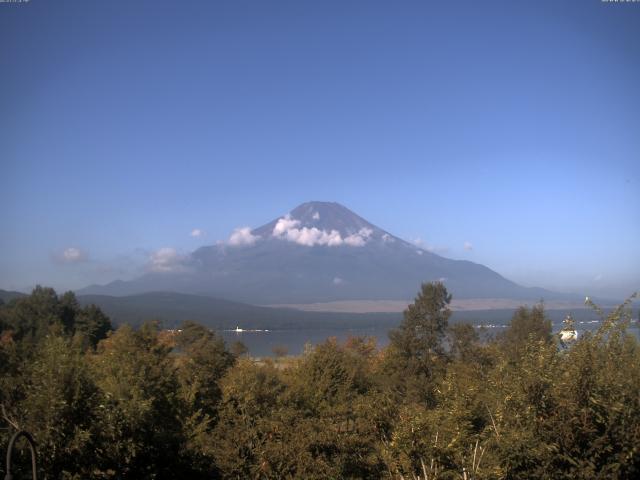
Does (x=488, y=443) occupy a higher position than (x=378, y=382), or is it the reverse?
(x=488, y=443)

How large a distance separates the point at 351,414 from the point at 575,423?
996cm

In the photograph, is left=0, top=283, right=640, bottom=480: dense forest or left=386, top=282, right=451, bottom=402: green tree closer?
left=0, top=283, right=640, bottom=480: dense forest

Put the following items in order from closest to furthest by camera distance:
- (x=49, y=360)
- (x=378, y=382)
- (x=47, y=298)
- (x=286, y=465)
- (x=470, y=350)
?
(x=49, y=360) < (x=286, y=465) < (x=378, y=382) < (x=470, y=350) < (x=47, y=298)

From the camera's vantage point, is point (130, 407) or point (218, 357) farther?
point (218, 357)

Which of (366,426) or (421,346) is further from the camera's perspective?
(421,346)

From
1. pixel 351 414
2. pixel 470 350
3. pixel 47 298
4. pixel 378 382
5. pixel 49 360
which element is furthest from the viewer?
pixel 47 298

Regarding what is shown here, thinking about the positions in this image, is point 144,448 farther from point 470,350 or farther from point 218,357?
point 470,350

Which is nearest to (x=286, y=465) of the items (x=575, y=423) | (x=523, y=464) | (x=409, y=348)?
(x=523, y=464)

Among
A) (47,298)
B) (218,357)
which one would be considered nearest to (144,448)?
(218,357)

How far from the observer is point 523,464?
9945 mm

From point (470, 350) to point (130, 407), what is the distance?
31.3 m

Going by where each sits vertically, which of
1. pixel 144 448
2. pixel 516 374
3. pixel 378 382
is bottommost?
pixel 378 382

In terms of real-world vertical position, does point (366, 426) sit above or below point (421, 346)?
above

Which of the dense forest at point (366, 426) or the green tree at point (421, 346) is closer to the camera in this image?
the dense forest at point (366, 426)
